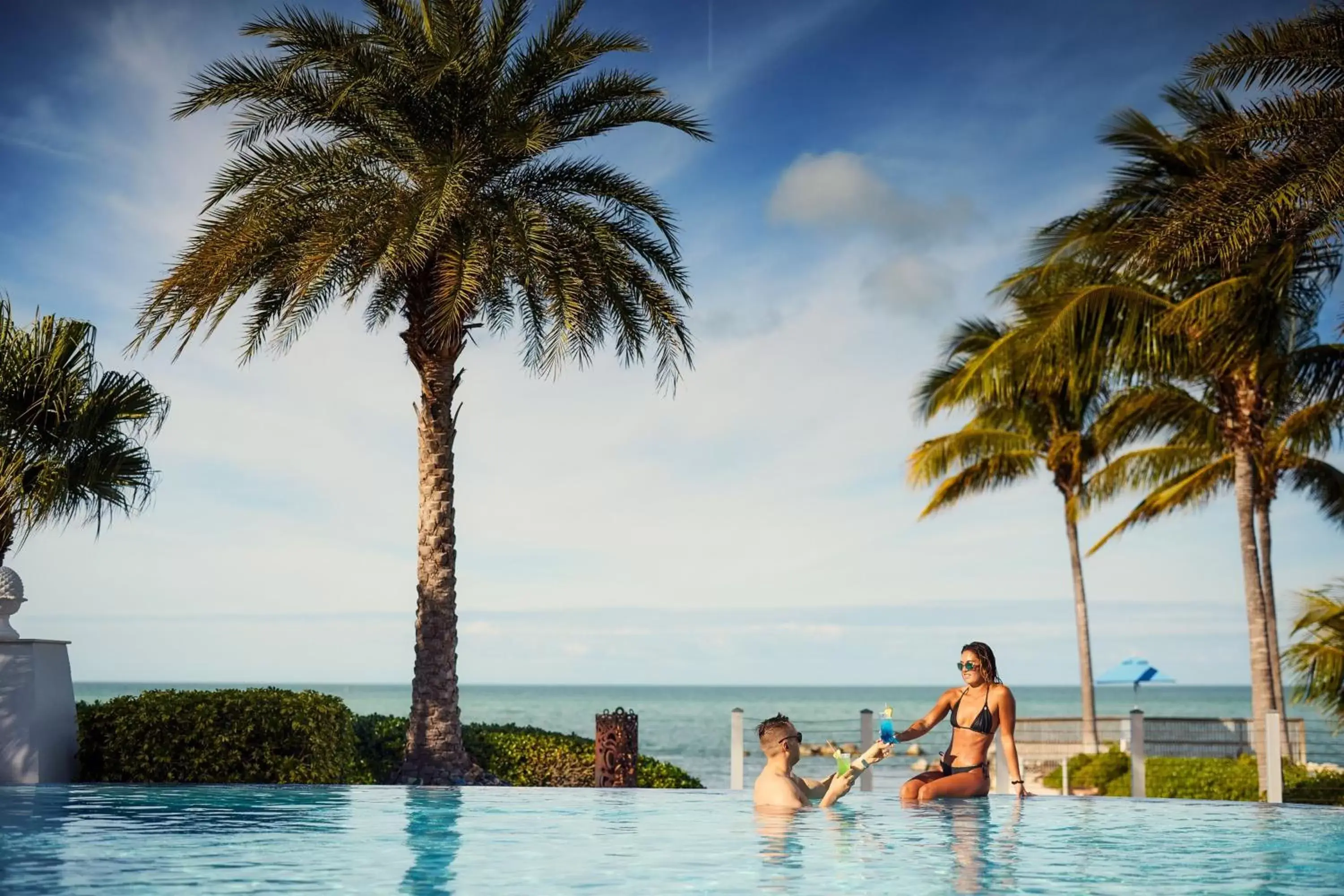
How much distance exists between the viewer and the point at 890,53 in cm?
2628

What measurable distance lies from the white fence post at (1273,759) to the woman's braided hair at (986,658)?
6.08 meters

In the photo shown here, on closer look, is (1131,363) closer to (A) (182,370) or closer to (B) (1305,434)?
(B) (1305,434)

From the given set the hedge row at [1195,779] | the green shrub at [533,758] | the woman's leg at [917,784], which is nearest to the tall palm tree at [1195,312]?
the hedge row at [1195,779]

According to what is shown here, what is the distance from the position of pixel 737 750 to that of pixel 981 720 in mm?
5818

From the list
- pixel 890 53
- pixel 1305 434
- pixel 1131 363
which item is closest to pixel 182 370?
pixel 890 53

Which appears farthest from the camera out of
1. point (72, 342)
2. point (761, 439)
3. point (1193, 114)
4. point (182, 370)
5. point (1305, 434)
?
point (761, 439)

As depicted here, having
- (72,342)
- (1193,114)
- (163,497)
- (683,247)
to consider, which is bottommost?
(163,497)

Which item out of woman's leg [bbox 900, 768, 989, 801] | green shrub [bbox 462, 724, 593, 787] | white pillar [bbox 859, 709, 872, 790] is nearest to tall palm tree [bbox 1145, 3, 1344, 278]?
white pillar [bbox 859, 709, 872, 790]

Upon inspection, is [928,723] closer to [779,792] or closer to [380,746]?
Answer: [779,792]

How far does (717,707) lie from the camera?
404 feet

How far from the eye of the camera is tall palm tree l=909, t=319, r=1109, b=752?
98.5 feet

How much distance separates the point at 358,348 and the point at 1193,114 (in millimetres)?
17112

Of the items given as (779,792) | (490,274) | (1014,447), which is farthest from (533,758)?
(1014,447)

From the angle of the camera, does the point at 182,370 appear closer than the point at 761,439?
Yes
